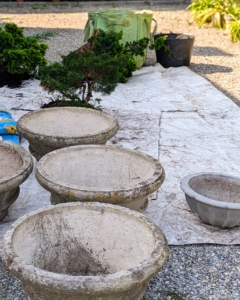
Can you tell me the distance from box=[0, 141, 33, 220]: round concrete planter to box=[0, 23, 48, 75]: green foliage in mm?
2626

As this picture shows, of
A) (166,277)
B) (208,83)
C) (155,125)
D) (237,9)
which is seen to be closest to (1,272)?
(166,277)

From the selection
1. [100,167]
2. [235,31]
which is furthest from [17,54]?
[235,31]

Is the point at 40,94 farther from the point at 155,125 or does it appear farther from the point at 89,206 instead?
the point at 89,206

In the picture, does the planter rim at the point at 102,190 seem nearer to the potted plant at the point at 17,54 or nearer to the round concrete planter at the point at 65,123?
the round concrete planter at the point at 65,123

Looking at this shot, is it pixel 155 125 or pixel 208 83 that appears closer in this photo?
pixel 155 125

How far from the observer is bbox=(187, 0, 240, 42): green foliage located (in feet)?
29.9

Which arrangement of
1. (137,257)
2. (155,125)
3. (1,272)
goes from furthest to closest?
(155,125) < (1,272) < (137,257)

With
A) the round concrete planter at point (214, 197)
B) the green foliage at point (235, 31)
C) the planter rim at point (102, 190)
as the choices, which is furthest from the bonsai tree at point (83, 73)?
the green foliage at point (235, 31)

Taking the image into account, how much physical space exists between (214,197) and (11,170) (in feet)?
4.48

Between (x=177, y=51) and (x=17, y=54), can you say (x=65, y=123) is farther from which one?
(x=177, y=51)

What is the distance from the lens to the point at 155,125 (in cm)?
491

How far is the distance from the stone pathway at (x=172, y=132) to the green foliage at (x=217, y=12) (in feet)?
8.88

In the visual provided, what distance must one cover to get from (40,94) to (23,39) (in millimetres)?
742

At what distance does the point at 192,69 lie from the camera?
7.36 meters
